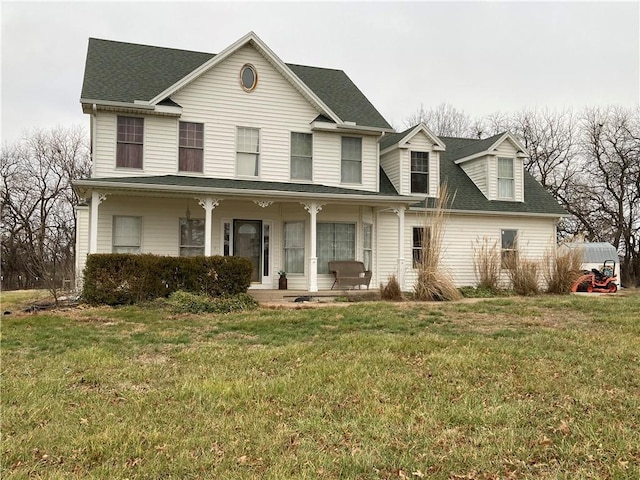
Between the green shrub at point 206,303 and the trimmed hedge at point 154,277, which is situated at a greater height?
the trimmed hedge at point 154,277

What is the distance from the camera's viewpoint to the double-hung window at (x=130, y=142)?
13781mm

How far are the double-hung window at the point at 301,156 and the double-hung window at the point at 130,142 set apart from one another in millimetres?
4346

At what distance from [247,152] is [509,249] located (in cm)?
859

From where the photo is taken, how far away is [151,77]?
15.1m

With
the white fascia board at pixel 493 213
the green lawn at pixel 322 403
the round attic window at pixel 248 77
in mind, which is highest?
the round attic window at pixel 248 77

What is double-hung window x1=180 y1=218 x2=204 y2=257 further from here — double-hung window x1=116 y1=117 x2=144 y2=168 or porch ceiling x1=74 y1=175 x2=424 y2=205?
double-hung window x1=116 y1=117 x2=144 y2=168

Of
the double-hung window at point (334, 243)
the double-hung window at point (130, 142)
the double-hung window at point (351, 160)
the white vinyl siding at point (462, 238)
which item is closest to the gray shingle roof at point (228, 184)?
the double-hung window at point (351, 160)

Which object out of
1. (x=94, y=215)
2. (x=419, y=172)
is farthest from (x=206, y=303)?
(x=419, y=172)

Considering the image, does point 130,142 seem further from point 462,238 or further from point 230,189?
point 462,238

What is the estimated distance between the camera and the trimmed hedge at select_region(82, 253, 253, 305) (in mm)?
11438

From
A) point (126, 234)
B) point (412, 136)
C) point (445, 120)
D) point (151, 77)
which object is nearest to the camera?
point (126, 234)

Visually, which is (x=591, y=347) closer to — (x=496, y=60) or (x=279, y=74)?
(x=279, y=74)

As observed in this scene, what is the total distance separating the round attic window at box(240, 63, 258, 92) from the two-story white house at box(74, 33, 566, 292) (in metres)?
0.03

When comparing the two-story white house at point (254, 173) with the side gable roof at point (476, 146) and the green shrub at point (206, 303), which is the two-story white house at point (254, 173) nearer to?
the green shrub at point (206, 303)
